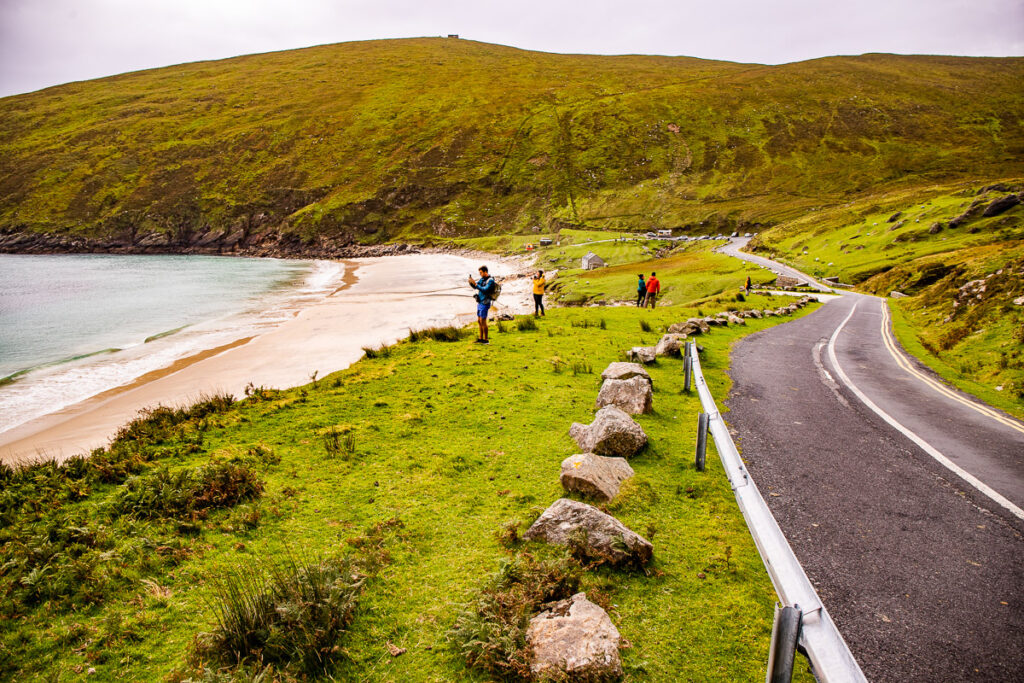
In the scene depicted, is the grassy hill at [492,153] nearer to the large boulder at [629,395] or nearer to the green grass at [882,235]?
the green grass at [882,235]

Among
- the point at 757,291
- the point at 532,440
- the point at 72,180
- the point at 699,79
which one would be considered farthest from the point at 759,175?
the point at 72,180

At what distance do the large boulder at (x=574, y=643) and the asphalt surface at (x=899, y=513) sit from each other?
7.41 feet

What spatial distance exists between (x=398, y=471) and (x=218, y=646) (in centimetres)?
365

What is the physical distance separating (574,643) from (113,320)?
150 ft

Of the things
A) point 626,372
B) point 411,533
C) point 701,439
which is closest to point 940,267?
point 626,372

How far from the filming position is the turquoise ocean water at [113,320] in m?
20.7

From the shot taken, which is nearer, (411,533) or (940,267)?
(411,533)

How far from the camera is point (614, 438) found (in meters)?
7.86

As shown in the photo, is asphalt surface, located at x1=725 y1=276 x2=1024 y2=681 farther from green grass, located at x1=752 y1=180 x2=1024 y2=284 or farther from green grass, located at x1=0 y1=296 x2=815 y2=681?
green grass, located at x1=752 y1=180 x2=1024 y2=284

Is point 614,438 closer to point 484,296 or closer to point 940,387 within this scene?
point 484,296

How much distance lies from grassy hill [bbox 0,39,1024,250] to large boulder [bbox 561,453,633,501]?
106132mm

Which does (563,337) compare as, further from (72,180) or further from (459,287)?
(72,180)

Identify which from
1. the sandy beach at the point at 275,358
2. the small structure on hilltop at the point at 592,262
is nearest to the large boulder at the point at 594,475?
the sandy beach at the point at 275,358

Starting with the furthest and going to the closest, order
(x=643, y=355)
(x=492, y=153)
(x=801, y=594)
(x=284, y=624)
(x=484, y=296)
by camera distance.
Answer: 1. (x=492, y=153)
2. (x=484, y=296)
3. (x=643, y=355)
4. (x=284, y=624)
5. (x=801, y=594)
